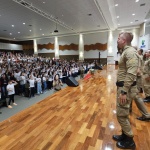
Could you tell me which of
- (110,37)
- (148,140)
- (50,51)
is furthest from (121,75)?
(50,51)

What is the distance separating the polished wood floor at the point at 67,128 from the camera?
1.78 meters

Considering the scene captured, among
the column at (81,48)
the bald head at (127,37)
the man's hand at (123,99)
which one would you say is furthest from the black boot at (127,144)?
the column at (81,48)

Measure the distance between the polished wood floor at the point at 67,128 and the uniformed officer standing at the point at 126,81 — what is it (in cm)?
30

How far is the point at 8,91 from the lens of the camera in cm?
379

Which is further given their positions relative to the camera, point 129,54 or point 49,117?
point 49,117

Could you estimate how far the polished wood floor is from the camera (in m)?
1.78

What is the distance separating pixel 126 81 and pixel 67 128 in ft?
4.55

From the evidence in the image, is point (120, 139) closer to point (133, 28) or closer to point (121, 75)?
point (121, 75)

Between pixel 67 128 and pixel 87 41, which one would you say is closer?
pixel 67 128

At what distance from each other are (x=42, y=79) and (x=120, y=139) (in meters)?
4.29

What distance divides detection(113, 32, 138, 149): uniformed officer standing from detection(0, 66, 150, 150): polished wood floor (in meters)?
0.30

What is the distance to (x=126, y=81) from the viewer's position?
1379 millimetres

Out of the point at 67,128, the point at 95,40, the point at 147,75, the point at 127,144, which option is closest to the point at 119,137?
the point at 127,144

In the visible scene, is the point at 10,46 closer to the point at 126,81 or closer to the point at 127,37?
the point at 127,37
